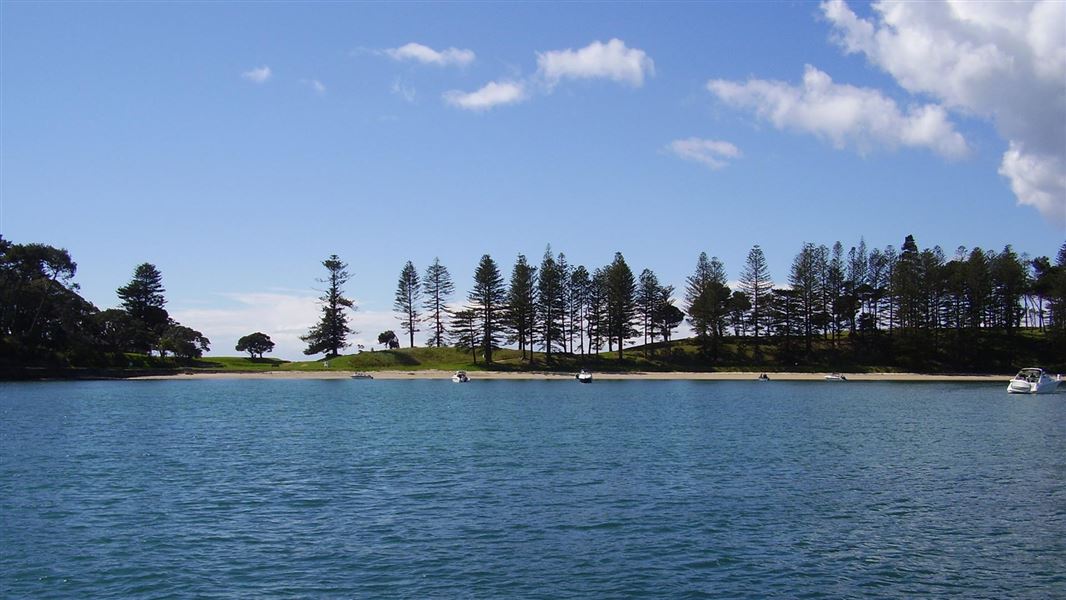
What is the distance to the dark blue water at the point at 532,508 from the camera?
19.1 metres

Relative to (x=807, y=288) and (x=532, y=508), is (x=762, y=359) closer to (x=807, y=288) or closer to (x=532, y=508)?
(x=807, y=288)

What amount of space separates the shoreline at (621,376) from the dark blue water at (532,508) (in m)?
68.6

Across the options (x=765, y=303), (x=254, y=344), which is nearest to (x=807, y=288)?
(x=765, y=303)

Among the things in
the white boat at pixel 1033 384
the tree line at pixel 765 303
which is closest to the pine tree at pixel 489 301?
the tree line at pixel 765 303

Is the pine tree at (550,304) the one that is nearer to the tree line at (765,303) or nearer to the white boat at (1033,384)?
the tree line at (765,303)

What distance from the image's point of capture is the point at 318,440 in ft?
151

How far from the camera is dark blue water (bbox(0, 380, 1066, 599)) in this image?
19.1 metres

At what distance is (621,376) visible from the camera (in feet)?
415

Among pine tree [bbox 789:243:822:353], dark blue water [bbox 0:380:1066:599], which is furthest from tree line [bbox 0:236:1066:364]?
dark blue water [bbox 0:380:1066:599]

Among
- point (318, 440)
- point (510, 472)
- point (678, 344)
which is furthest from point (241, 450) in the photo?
point (678, 344)

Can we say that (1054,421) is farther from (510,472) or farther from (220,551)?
(220,551)

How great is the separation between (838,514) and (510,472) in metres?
13.9

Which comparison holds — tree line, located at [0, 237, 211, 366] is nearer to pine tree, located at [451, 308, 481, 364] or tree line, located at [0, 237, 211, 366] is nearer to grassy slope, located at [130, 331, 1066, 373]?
grassy slope, located at [130, 331, 1066, 373]

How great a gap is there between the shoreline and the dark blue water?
68580mm
